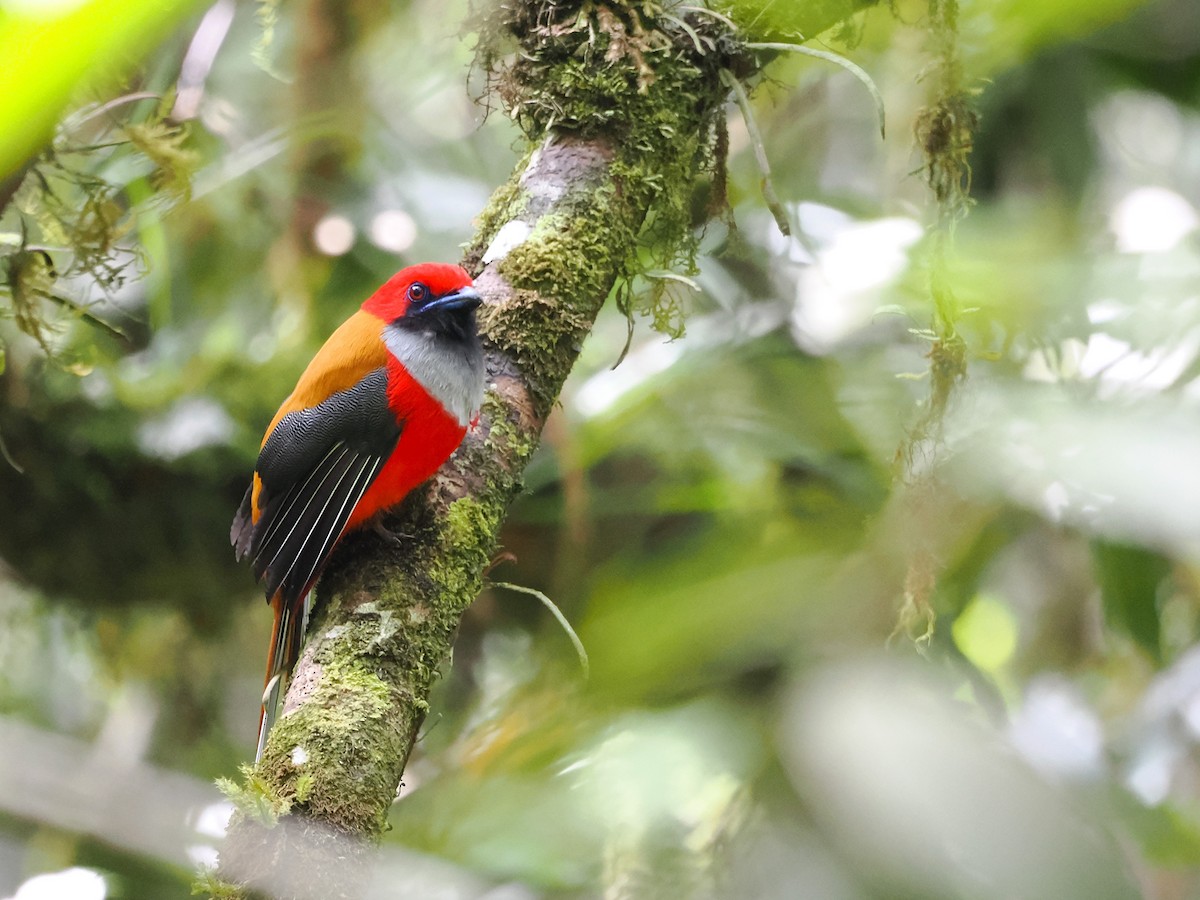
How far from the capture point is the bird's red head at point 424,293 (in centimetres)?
271

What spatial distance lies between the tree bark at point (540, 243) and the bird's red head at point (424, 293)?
6cm

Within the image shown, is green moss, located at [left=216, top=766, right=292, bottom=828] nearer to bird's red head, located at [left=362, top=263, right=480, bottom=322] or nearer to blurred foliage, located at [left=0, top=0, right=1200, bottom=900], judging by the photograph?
blurred foliage, located at [left=0, top=0, right=1200, bottom=900]

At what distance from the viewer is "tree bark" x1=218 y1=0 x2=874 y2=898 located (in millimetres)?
2291

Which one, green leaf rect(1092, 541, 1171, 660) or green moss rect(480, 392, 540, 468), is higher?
green moss rect(480, 392, 540, 468)

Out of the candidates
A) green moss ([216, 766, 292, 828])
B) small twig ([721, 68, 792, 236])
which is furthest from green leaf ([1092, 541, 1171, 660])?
green moss ([216, 766, 292, 828])

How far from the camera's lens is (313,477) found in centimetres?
A: 274

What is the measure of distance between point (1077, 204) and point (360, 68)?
3099 millimetres

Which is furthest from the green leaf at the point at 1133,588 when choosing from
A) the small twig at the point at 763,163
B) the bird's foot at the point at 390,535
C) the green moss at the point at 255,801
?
the green moss at the point at 255,801

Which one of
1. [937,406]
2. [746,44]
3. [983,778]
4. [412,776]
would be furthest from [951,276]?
[412,776]

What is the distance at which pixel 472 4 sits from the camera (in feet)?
9.27

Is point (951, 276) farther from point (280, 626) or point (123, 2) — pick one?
point (123, 2)

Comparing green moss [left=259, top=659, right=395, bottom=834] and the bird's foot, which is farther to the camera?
the bird's foot

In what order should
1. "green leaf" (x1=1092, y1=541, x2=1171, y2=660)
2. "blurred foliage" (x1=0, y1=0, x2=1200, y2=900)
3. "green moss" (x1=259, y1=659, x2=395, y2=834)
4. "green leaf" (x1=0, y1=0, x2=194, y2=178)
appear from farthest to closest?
"green leaf" (x1=1092, y1=541, x2=1171, y2=660) < "blurred foliage" (x1=0, y1=0, x2=1200, y2=900) < "green moss" (x1=259, y1=659, x2=395, y2=834) < "green leaf" (x1=0, y1=0, x2=194, y2=178)

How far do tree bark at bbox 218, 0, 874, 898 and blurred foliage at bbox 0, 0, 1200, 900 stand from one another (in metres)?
0.22
